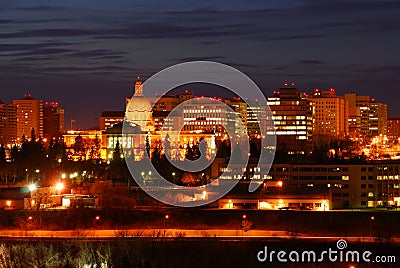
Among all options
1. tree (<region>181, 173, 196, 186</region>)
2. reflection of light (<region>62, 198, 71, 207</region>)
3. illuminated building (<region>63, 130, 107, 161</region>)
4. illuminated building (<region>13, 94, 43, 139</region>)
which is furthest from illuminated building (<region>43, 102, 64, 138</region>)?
reflection of light (<region>62, 198, 71, 207</region>)

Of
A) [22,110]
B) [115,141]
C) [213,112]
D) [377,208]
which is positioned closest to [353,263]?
[377,208]

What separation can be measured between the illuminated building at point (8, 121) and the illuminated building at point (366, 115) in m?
25.6

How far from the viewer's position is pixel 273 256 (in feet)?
56.0

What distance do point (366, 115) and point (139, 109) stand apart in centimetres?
2545

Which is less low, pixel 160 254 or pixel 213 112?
pixel 213 112

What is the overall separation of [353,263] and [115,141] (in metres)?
31.9

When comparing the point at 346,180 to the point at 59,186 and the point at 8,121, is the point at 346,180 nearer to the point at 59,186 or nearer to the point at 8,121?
the point at 59,186

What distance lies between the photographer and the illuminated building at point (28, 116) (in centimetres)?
7494

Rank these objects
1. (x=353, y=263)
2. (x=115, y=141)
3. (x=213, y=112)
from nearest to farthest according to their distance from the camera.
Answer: (x=353, y=263) < (x=115, y=141) < (x=213, y=112)

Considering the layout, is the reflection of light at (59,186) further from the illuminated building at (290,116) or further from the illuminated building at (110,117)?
the illuminated building at (110,117)

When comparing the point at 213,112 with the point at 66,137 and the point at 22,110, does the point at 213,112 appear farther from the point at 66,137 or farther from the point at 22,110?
the point at 22,110

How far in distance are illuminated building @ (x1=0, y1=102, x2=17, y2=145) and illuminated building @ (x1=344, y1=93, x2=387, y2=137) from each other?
84.0 ft

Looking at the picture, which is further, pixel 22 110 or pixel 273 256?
pixel 22 110

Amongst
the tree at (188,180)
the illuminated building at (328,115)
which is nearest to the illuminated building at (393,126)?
the illuminated building at (328,115)
